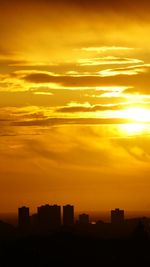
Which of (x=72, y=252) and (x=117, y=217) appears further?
(x=117, y=217)

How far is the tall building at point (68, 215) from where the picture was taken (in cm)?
13923

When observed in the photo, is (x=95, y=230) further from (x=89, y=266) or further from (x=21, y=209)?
(x=89, y=266)

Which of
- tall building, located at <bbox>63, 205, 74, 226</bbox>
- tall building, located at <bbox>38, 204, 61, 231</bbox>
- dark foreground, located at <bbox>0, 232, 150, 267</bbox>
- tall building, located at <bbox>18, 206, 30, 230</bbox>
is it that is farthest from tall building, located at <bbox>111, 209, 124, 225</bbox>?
dark foreground, located at <bbox>0, 232, 150, 267</bbox>

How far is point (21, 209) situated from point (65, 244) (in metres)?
71.5

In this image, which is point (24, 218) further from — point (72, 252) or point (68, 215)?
point (72, 252)

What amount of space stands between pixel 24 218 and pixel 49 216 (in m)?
8.85

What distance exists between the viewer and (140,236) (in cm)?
7488

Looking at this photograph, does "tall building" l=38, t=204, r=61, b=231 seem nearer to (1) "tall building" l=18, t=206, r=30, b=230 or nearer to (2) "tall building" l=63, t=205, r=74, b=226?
(2) "tall building" l=63, t=205, r=74, b=226

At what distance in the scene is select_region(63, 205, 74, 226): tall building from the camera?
139m

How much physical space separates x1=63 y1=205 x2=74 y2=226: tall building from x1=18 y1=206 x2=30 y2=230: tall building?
20.6ft

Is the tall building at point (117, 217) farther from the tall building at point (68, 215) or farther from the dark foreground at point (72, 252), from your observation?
the dark foreground at point (72, 252)

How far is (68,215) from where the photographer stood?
143750 mm

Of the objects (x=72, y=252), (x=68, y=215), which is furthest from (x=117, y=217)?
(x=72, y=252)

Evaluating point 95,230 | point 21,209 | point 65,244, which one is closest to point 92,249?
point 65,244
